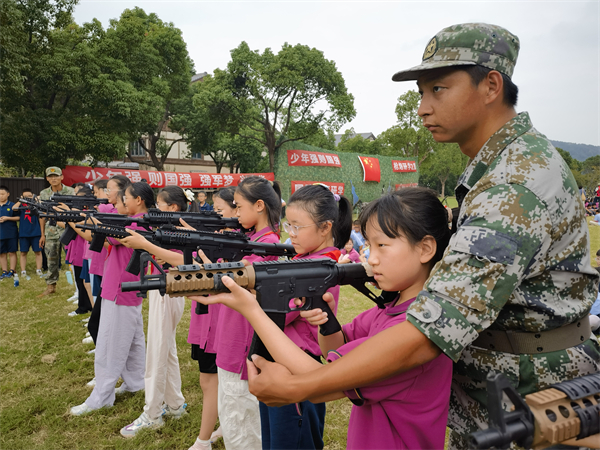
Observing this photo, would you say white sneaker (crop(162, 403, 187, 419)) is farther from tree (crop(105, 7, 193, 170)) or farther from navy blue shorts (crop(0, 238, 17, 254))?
tree (crop(105, 7, 193, 170))

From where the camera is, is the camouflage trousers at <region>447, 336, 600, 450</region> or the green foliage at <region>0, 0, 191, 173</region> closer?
the camouflage trousers at <region>447, 336, 600, 450</region>

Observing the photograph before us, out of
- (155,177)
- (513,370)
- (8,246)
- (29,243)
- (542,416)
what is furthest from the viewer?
(155,177)

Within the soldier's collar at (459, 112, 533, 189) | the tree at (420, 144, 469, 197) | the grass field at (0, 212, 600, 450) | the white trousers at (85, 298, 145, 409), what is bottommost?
the grass field at (0, 212, 600, 450)

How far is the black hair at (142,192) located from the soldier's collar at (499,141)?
12.9 ft

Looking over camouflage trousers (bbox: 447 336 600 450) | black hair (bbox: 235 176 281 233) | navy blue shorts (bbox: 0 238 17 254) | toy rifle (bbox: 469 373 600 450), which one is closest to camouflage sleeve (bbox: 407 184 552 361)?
toy rifle (bbox: 469 373 600 450)

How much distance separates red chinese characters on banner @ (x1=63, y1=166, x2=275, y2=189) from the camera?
13.6 meters

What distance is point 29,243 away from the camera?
9.54m

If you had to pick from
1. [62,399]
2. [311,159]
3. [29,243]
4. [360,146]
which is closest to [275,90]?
[311,159]

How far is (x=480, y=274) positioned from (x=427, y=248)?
45 centimetres

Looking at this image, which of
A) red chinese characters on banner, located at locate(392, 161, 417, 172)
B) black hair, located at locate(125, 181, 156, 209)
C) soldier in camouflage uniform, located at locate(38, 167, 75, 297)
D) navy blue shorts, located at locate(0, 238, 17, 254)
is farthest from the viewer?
red chinese characters on banner, located at locate(392, 161, 417, 172)

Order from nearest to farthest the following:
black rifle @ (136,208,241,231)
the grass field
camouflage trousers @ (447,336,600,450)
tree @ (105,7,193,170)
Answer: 1. camouflage trousers @ (447,336,600,450)
2. the grass field
3. black rifle @ (136,208,241,231)
4. tree @ (105,7,193,170)

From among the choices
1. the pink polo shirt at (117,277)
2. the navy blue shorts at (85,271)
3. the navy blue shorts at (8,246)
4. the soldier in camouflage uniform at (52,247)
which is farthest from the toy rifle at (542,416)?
the navy blue shorts at (8,246)

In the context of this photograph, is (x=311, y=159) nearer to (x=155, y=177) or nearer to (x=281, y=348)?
(x=155, y=177)

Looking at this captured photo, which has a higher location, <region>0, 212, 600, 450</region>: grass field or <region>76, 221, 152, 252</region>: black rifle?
<region>76, 221, 152, 252</region>: black rifle
